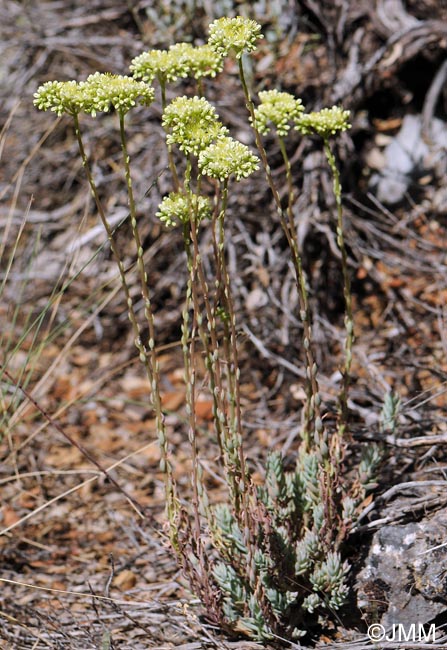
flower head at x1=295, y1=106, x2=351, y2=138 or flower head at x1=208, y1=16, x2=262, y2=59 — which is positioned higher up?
flower head at x1=208, y1=16, x2=262, y2=59

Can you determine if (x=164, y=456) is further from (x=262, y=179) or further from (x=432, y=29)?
(x=432, y=29)

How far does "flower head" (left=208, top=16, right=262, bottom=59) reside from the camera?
58.6 inches

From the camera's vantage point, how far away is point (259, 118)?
1.73m

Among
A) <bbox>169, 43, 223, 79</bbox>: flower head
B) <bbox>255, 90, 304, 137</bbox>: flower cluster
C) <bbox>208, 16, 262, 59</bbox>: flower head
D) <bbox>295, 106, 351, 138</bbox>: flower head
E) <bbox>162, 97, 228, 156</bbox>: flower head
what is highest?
<bbox>208, 16, 262, 59</bbox>: flower head

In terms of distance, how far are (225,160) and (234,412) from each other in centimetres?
58

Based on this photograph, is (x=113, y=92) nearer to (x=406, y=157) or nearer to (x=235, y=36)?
(x=235, y=36)

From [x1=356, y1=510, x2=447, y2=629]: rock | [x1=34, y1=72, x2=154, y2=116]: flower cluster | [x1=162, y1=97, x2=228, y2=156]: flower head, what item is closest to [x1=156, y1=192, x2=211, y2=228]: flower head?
[x1=162, y1=97, x2=228, y2=156]: flower head

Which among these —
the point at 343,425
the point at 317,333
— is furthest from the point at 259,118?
the point at 317,333

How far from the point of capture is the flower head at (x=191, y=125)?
1.49 meters

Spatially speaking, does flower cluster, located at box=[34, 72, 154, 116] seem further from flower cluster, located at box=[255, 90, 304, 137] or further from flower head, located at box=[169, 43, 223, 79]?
flower cluster, located at box=[255, 90, 304, 137]

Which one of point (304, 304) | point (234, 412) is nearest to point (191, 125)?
point (304, 304)

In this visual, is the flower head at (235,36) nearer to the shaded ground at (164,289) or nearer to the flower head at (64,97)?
the flower head at (64,97)

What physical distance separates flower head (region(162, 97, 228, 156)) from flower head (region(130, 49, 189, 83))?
10 cm

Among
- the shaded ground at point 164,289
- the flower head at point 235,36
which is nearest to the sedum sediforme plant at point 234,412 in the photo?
the flower head at point 235,36
